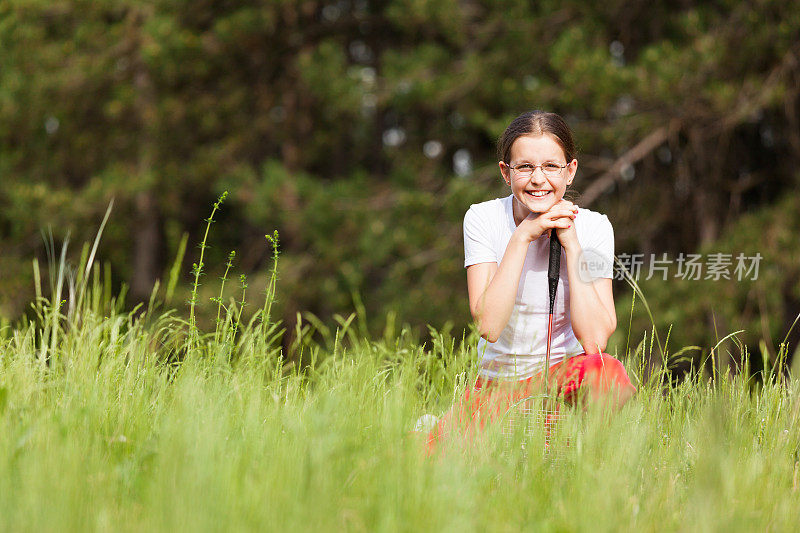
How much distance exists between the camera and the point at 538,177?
2734mm

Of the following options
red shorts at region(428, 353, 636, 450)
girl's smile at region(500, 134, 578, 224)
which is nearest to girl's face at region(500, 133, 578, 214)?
girl's smile at region(500, 134, 578, 224)

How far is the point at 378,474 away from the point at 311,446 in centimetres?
16

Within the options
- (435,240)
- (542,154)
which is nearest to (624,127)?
(435,240)

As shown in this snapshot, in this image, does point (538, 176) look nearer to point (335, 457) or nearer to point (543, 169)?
point (543, 169)

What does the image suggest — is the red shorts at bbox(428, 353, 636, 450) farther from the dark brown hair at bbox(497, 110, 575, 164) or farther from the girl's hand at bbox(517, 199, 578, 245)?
the dark brown hair at bbox(497, 110, 575, 164)

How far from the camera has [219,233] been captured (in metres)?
17.0

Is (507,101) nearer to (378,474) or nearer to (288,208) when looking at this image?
(288,208)

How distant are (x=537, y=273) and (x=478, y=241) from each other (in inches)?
9.1

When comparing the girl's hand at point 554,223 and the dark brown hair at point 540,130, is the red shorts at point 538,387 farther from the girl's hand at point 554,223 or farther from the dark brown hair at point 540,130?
the dark brown hair at point 540,130

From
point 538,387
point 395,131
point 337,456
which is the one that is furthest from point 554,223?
point 395,131

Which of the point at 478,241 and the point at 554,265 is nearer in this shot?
the point at 554,265

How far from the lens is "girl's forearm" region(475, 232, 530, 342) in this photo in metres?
2.65

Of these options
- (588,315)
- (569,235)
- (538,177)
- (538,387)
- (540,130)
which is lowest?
(538,387)

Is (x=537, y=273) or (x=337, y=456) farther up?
(x=537, y=273)
